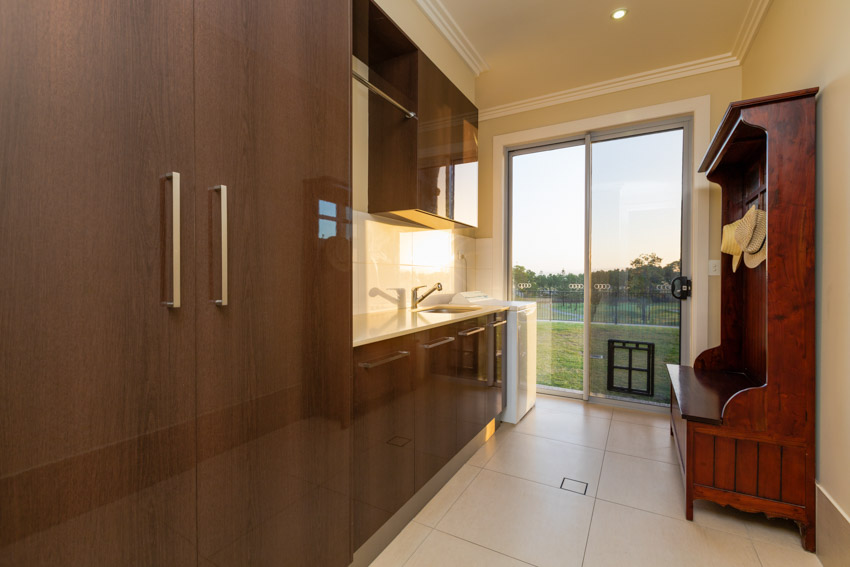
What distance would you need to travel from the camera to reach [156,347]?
30.1 inches

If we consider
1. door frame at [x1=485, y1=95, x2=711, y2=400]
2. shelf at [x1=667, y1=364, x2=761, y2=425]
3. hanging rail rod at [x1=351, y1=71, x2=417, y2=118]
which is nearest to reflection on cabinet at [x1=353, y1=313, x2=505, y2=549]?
shelf at [x1=667, y1=364, x2=761, y2=425]

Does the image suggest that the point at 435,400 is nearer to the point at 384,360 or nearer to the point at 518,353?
the point at 384,360

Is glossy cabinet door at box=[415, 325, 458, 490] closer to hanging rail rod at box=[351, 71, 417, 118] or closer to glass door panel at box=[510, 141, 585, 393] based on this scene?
hanging rail rod at box=[351, 71, 417, 118]

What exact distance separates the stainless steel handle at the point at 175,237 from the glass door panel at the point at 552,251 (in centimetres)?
319

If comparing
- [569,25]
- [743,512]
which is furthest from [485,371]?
[569,25]

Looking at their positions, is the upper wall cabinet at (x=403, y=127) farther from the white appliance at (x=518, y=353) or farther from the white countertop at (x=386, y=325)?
the white appliance at (x=518, y=353)

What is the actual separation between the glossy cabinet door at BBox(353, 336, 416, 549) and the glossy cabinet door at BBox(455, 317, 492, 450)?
1.60 feet

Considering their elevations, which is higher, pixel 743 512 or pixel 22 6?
pixel 22 6

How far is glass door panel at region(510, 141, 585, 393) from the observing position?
344cm

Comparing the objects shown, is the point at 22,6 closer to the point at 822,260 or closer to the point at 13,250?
the point at 13,250

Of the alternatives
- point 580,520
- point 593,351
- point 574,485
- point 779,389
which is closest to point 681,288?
point 593,351

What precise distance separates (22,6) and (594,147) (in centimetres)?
358

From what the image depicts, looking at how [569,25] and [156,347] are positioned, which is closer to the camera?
[156,347]

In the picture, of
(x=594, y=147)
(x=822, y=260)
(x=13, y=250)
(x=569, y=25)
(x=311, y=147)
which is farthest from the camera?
(x=594, y=147)
